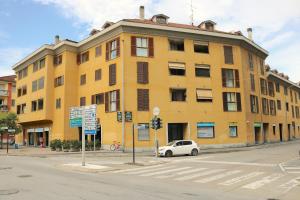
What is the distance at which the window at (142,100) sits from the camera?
34.2m

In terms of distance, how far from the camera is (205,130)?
36.5 m

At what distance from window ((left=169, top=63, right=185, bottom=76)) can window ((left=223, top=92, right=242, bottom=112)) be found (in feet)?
18.9

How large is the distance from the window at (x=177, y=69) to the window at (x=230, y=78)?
5184 mm

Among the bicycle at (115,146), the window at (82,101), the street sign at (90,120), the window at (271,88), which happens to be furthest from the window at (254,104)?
the street sign at (90,120)

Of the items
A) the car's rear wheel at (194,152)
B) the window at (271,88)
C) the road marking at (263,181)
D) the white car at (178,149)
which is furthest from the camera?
the window at (271,88)

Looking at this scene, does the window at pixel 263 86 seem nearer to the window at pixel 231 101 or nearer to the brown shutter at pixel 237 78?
the brown shutter at pixel 237 78

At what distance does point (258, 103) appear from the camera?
43219 millimetres

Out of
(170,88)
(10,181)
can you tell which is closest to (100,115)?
(170,88)

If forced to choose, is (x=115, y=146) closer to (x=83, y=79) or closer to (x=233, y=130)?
(x=83, y=79)

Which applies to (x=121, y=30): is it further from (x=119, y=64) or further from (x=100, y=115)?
(x=100, y=115)

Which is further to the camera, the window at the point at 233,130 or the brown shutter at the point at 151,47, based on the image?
the window at the point at 233,130

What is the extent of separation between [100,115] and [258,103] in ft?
69.1

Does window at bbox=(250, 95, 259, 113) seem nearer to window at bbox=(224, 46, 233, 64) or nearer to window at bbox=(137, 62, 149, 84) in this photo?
window at bbox=(224, 46, 233, 64)

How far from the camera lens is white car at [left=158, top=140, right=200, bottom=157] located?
2773 cm
